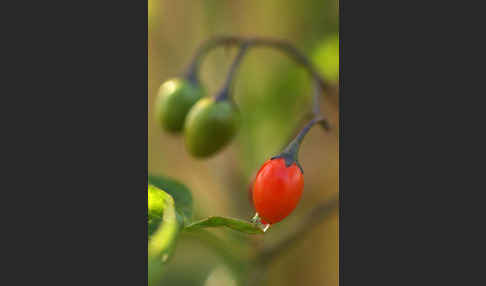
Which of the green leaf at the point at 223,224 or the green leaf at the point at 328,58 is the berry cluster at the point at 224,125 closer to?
the green leaf at the point at 223,224

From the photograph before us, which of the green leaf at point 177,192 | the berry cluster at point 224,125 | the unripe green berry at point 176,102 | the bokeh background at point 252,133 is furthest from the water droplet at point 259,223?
the bokeh background at point 252,133

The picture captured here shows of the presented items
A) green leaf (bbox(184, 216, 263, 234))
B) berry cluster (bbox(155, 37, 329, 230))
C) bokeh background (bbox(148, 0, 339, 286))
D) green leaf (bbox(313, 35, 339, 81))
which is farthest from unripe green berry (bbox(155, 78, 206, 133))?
green leaf (bbox(184, 216, 263, 234))

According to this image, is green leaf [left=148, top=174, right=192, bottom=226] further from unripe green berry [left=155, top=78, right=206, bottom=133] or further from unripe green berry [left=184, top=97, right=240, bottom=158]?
unripe green berry [left=155, top=78, right=206, bottom=133]

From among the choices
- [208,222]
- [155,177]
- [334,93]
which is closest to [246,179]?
[334,93]

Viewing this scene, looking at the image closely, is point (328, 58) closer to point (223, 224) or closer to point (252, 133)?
point (252, 133)

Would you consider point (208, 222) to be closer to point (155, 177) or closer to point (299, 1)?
point (155, 177)

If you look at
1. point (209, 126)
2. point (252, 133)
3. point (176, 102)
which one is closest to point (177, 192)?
point (209, 126)
